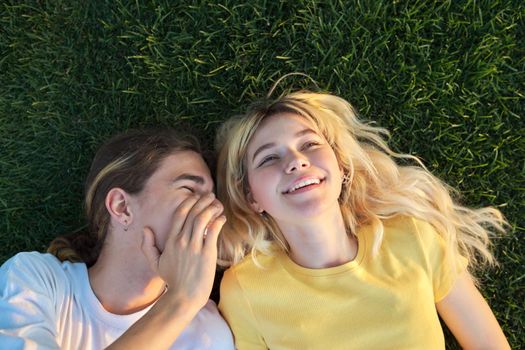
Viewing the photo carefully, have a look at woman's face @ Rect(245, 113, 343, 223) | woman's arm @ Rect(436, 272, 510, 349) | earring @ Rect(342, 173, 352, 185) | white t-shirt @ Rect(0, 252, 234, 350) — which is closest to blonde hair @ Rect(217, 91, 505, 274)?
earring @ Rect(342, 173, 352, 185)

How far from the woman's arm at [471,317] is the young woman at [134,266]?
1257mm

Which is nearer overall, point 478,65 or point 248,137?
point 248,137

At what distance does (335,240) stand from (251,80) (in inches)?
43.9

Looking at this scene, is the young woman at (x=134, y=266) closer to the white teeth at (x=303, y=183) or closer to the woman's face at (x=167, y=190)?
the woman's face at (x=167, y=190)

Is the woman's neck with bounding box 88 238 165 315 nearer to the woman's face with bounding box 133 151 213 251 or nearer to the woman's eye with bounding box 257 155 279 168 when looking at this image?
the woman's face with bounding box 133 151 213 251

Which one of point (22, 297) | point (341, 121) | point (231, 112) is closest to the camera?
point (22, 297)

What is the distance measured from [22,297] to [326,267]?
61.3 inches

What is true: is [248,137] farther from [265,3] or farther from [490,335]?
[490,335]

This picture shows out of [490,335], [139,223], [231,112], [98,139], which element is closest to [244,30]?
[231,112]

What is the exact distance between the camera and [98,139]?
3375 mm

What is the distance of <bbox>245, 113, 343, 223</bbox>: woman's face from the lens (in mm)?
2646

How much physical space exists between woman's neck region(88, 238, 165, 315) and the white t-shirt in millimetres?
55

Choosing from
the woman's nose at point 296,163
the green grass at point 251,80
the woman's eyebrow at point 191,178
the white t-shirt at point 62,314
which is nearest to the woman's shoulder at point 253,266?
the white t-shirt at point 62,314

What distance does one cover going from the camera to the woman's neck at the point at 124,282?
2.89m
